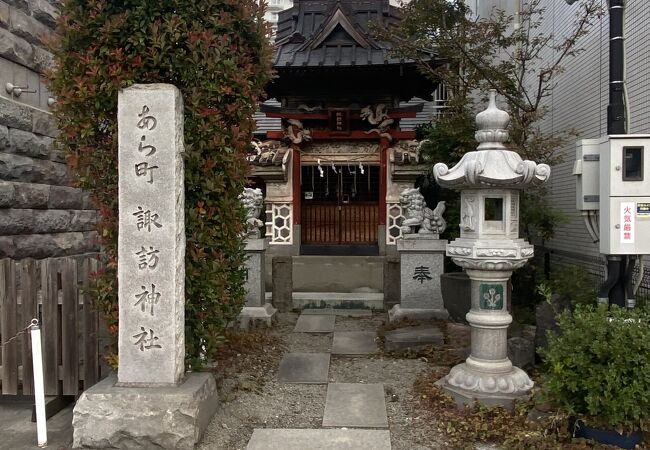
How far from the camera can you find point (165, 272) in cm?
398

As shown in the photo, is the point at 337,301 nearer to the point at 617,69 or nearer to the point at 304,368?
the point at 304,368

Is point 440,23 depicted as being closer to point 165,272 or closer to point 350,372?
point 350,372

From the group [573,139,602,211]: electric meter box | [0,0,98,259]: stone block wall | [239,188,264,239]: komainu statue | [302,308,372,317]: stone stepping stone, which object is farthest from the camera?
[302,308,372,317]: stone stepping stone

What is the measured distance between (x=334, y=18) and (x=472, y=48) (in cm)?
359

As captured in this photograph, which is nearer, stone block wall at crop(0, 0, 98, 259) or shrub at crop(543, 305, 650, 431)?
shrub at crop(543, 305, 650, 431)

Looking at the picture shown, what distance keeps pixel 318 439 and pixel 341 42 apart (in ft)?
28.2

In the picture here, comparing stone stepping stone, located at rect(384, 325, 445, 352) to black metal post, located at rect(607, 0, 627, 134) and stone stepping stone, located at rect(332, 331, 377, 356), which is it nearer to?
stone stepping stone, located at rect(332, 331, 377, 356)

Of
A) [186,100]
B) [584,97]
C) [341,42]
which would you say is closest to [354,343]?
[186,100]

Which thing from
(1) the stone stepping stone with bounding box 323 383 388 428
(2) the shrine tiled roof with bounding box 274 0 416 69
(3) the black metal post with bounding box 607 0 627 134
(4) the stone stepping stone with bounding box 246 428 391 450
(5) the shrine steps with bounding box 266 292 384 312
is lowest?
(4) the stone stepping stone with bounding box 246 428 391 450

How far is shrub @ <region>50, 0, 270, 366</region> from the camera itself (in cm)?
399

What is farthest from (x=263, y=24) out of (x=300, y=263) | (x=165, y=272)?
(x=300, y=263)

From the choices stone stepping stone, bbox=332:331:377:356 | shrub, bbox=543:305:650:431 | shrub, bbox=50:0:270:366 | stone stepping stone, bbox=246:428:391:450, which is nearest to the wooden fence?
shrub, bbox=50:0:270:366

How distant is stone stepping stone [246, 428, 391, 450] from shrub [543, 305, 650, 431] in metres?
1.44

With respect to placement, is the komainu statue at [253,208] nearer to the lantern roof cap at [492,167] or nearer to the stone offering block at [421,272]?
the stone offering block at [421,272]
